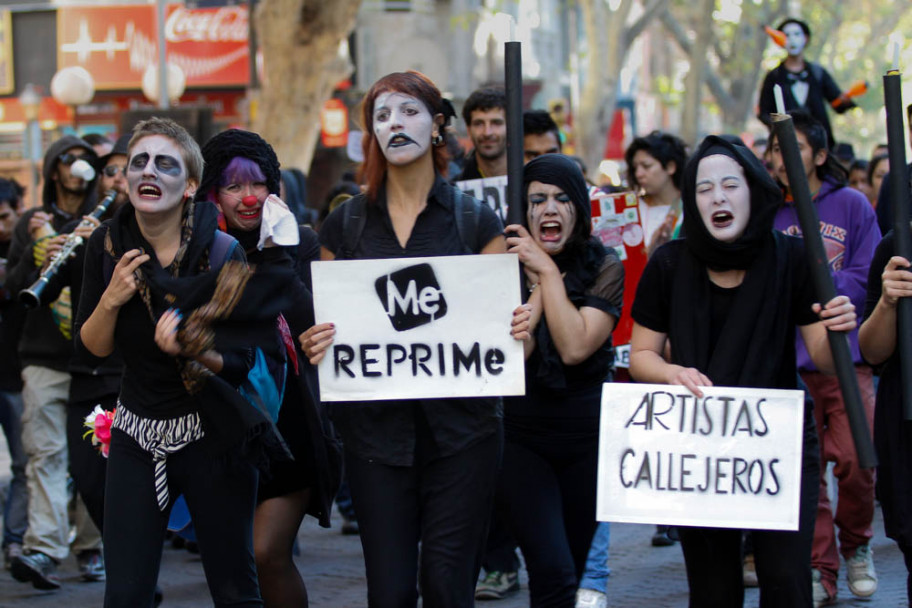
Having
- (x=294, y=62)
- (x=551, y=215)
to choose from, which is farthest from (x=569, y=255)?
(x=294, y=62)

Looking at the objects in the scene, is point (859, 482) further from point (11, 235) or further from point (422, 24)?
point (422, 24)

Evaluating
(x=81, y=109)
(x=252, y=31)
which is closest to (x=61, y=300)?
(x=252, y=31)

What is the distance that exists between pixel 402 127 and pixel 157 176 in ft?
2.77

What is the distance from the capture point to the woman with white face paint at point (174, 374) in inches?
182

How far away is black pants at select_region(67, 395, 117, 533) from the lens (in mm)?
6293

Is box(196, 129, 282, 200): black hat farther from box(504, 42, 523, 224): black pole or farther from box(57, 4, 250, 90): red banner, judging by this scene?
box(57, 4, 250, 90): red banner

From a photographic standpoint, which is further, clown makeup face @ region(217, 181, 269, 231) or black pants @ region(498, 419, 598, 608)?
clown makeup face @ region(217, 181, 269, 231)

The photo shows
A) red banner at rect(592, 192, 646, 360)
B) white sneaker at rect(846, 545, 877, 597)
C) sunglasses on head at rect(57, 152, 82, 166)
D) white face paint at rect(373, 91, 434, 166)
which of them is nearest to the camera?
white face paint at rect(373, 91, 434, 166)

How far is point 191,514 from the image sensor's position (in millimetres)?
4785

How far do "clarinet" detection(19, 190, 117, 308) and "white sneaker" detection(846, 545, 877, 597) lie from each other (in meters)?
4.07

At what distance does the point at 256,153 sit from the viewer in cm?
542

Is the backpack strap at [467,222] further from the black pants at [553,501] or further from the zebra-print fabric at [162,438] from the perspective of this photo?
the zebra-print fabric at [162,438]

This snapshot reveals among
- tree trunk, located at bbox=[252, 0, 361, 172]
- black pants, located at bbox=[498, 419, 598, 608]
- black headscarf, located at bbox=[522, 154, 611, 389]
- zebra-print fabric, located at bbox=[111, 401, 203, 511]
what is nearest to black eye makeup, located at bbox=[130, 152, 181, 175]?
zebra-print fabric, located at bbox=[111, 401, 203, 511]

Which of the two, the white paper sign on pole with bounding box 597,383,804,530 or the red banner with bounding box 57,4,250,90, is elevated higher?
the red banner with bounding box 57,4,250,90
